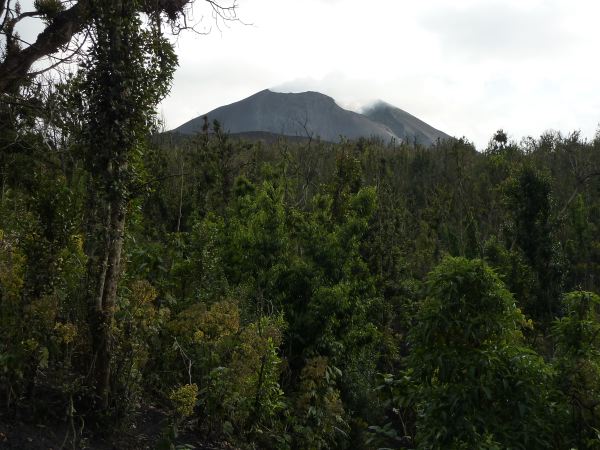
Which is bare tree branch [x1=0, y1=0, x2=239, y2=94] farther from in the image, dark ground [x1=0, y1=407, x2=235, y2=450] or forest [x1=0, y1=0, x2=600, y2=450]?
dark ground [x1=0, y1=407, x2=235, y2=450]

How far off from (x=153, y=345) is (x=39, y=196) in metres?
2.68

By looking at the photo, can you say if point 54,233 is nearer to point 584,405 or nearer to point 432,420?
point 432,420

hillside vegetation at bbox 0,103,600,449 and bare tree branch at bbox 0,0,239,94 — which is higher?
bare tree branch at bbox 0,0,239,94

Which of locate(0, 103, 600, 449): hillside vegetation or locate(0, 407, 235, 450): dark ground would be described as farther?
locate(0, 407, 235, 450): dark ground

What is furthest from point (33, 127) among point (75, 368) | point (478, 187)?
point (478, 187)

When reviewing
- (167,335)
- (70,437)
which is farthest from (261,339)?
(70,437)

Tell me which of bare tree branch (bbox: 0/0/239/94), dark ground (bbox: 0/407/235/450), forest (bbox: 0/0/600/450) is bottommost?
dark ground (bbox: 0/407/235/450)

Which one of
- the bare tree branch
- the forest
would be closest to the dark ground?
the forest

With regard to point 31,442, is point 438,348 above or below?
above

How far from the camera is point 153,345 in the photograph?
7.16 m

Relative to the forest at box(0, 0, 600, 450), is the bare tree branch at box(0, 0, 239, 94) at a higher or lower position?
higher

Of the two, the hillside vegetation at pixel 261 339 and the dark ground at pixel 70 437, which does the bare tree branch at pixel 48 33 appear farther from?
the dark ground at pixel 70 437

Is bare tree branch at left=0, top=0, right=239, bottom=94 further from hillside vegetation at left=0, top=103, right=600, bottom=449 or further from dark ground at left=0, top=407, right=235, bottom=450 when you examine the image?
dark ground at left=0, top=407, right=235, bottom=450

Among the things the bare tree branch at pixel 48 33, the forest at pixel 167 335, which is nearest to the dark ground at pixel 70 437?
the forest at pixel 167 335
